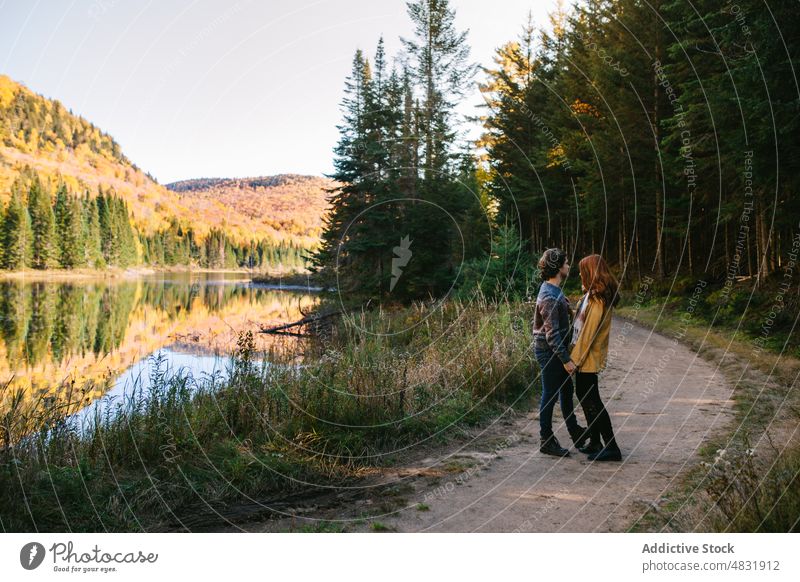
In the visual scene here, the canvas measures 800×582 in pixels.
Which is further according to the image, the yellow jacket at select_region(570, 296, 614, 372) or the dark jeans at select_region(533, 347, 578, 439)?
the dark jeans at select_region(533, 347, 578, 439)

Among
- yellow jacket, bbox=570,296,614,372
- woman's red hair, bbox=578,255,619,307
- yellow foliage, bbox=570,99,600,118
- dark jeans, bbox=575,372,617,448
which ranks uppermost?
yellow foliage, bbox=570,99,600,118

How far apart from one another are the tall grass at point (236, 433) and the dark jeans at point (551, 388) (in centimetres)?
124

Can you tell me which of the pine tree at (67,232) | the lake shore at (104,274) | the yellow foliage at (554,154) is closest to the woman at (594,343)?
the yellow foliage at (554,154)

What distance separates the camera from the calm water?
28.6ft

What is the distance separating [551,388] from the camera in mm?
5059

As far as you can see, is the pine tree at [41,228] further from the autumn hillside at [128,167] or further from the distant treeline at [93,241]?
the autumn hillside at [128,167]

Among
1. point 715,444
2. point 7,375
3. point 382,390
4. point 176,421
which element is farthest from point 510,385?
point 7,375

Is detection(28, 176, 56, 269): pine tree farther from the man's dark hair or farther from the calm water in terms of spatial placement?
the man's dark hair

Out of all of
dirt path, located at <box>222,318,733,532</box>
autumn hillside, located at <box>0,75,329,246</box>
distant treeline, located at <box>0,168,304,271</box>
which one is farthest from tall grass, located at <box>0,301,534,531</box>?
distant treeline, located at <box>0,168,304,271</box>

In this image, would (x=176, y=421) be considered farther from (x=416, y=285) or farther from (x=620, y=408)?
(x=416, y=285)

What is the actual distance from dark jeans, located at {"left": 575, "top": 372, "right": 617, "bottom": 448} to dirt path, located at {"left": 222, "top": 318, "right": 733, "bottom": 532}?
11.2 inches

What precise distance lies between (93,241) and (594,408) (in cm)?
6504

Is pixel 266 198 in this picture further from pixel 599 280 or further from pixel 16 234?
pixel 16 234
